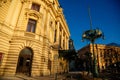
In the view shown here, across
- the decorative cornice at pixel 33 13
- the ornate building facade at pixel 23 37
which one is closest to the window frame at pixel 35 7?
the ornate building facade at pixel 23 37

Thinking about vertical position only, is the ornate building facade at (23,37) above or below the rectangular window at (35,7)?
below

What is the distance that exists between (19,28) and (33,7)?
544 cm

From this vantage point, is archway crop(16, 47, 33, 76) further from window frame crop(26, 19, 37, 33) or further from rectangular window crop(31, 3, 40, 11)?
rectangular window crop(31, 3, 40, 11)

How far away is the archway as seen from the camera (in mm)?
15477

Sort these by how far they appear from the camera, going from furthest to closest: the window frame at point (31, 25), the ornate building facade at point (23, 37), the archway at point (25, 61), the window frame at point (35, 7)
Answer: the window frame at point (35, 7)
the window frame at point (31, 25)
the archway at point (25, 61)
the ornate building facade at point (23, 37)

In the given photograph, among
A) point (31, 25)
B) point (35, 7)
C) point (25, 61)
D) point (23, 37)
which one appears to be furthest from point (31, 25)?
point (25, 61)

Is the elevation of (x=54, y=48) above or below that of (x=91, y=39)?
below

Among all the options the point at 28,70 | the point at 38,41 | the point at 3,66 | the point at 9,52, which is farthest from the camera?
the point at 38,41

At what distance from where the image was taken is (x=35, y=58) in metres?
16.3

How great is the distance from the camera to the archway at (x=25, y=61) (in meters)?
15.5

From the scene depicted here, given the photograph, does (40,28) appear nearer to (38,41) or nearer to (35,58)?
(38,41)

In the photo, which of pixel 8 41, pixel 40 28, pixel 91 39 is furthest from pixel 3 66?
pixel 91 39

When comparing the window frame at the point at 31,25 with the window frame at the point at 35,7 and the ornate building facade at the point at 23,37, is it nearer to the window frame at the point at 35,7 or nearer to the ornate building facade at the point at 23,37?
the ornate building facade at the point at 23,37

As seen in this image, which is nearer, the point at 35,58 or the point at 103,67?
the point at 35,58
